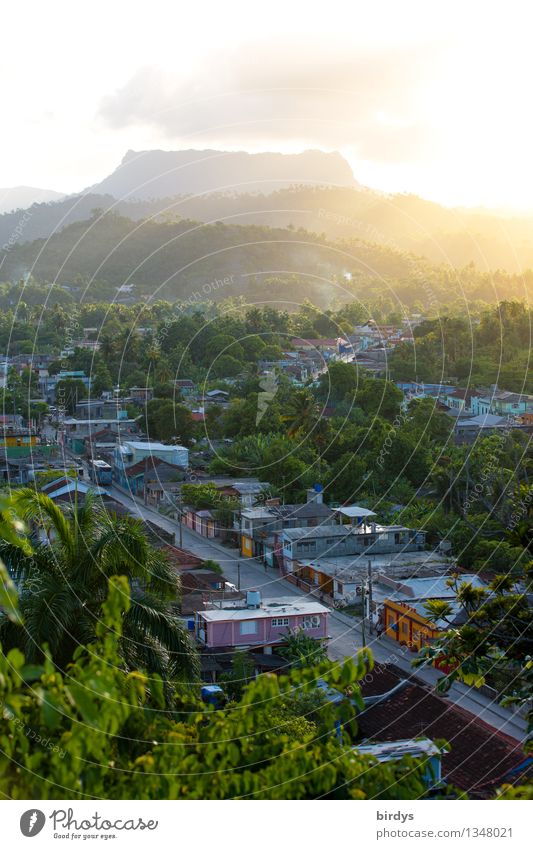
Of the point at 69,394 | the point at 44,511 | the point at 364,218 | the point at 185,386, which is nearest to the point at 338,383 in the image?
the point at 185,386

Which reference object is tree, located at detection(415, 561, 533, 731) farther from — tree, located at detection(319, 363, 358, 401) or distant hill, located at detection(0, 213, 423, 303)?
distant hill, located at detection(0, 213, 423, 303)

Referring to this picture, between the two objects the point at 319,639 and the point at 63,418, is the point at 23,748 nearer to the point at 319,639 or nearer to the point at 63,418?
the point at 319,639

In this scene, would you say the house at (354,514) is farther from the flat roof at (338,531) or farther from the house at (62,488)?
the house at (62,488)

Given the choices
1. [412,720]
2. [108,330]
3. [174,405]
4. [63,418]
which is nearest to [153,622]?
[412,720]

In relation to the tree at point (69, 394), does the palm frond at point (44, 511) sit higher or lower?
higher

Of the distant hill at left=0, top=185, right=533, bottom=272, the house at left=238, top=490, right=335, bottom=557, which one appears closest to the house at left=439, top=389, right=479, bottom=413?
the house at left=238, top=490, right=335, bottom=557

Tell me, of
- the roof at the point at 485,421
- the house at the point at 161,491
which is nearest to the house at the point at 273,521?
the house at the point at 161,491

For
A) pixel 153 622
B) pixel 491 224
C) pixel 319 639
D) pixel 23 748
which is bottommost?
pixel 319 639
